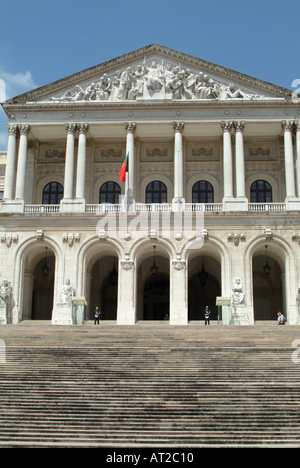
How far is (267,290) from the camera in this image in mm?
41469

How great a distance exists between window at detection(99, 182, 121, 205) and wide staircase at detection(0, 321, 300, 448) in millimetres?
17399

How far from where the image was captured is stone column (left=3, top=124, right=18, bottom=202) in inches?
1517

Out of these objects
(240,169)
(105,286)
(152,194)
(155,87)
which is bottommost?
(105,286)

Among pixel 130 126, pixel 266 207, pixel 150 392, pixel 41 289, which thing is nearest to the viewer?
pixel 150 392

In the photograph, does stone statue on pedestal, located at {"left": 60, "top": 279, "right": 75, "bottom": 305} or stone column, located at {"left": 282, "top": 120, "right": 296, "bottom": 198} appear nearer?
stone statue on pedestal, located at {"left": 60, "top": 279, "right": 75, "bottom": 305}

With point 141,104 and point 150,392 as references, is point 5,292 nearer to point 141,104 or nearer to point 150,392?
point 141,104

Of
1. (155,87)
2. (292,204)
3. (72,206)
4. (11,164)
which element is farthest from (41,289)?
(292,204)

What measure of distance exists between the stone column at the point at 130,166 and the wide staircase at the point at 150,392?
1366cm

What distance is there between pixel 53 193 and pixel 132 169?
267 inches

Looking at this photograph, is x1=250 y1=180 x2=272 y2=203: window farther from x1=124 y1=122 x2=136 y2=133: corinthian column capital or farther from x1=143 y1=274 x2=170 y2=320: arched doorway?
x1=124 y1=122 x2=136 y2=133: corinthian column capital

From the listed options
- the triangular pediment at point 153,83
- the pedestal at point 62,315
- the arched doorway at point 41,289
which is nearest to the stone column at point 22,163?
the triangular pediment at point 153,83

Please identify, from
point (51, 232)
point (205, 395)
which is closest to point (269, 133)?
point (51, 232)

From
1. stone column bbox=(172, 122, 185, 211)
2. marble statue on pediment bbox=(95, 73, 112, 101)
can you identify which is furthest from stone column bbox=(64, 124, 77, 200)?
stone column bbox=(172, 122, 185, 211)
